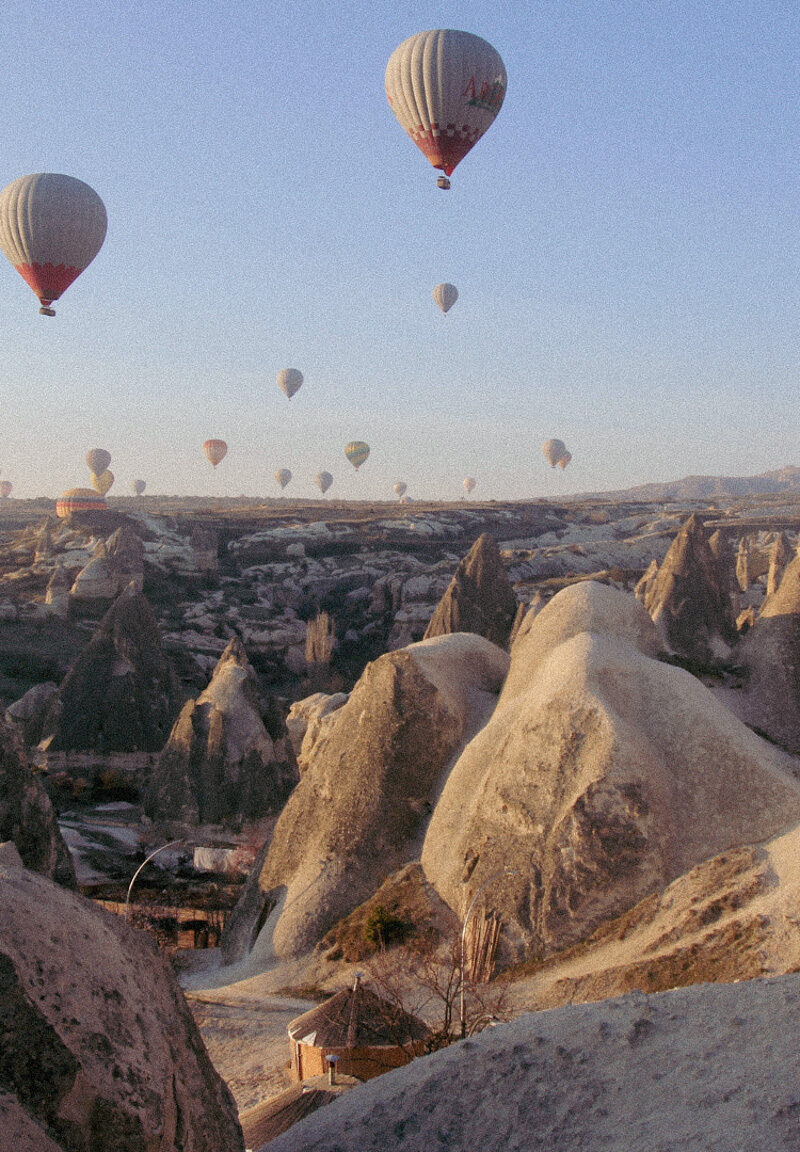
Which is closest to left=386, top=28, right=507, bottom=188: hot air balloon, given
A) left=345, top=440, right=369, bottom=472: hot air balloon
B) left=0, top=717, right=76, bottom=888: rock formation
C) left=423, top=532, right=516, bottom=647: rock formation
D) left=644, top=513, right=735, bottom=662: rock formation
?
left=423, top=532, right=516, bottom=647: rock formation

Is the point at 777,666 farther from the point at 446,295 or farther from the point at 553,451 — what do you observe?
the point at 553,451

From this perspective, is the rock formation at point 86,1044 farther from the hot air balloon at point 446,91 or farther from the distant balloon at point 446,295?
the distant balloon at point 446,295

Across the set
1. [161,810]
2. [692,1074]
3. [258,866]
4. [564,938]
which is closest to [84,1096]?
[692,1074]

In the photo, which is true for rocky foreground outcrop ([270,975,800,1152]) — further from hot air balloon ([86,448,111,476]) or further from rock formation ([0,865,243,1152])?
hot air balloon ([86,448,111,476])

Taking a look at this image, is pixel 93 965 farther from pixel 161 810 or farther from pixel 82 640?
pixel 82 640

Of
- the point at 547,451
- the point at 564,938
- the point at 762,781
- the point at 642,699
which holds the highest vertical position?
the point at 547,451

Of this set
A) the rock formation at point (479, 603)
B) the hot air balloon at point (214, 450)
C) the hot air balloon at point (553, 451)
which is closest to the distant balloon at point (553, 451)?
the hot air balloon at point (553, 451)
